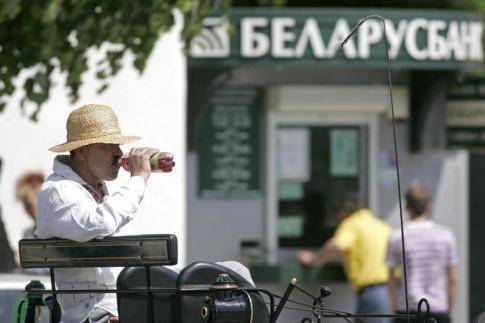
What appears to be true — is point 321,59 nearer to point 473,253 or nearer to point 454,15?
point 454,15

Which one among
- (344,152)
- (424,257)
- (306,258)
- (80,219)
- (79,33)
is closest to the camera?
(80,219)

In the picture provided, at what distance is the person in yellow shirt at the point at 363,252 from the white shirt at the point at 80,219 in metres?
6.50

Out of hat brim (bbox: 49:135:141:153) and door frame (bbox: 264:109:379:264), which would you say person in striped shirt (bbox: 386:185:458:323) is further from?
hat brim (bbox: 49:135:141:153)

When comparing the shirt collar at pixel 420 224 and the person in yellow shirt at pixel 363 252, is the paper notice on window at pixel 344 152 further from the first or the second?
the shirt collar at pixel 420 224

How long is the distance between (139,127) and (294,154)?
8.69 feet

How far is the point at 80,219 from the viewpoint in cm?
518

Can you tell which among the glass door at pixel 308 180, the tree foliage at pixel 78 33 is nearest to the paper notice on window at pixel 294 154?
the glass door at pixel 308 180

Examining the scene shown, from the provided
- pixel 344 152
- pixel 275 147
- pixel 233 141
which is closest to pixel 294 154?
pixel 275 147

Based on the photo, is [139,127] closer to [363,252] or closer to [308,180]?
[363,252]

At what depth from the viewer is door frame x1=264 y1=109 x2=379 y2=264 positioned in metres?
13.7

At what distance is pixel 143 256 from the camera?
16.3 ft

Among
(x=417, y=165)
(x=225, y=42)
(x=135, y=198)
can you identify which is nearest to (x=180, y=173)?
(x=225, y=42)

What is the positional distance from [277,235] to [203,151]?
1.03m

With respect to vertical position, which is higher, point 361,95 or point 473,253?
point 361,95
